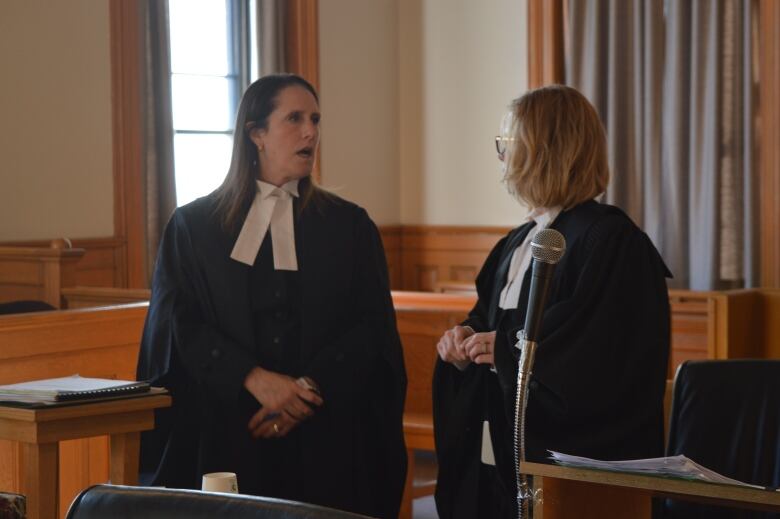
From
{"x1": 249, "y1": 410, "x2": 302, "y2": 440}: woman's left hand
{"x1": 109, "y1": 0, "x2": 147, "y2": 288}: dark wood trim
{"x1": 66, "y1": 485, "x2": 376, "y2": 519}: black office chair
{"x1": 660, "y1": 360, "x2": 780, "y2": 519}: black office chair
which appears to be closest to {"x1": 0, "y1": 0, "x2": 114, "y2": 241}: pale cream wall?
{"x1": 109, "y1": 0, "x2": 147, "y2": 288}: dark wood trim

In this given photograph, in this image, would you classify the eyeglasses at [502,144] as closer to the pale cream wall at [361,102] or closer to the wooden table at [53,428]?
the wooden table at [53,428]

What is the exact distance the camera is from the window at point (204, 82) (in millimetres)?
7359

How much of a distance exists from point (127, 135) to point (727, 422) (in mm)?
4889

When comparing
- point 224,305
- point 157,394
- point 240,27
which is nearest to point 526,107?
point 224,305

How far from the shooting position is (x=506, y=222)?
26.5 ft

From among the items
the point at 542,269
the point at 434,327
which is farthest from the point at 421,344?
the point at 542,269

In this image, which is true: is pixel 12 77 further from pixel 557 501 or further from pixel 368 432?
pixel 557 501

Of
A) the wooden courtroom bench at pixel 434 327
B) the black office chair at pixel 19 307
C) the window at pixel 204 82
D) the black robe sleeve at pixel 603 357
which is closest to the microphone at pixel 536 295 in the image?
the black robe sleeve at pixel 603 357

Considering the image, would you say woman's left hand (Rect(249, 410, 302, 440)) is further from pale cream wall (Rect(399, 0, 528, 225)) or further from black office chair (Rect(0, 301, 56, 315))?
pale cream wall (Rect(399, 0, 528, 225))

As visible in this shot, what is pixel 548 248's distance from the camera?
188 centimetres

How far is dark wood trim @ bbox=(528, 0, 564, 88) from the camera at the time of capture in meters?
7.64

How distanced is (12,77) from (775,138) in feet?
13.9

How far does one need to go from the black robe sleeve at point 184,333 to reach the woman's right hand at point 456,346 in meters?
0.46

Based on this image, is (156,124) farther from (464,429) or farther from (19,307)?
(464,429)
